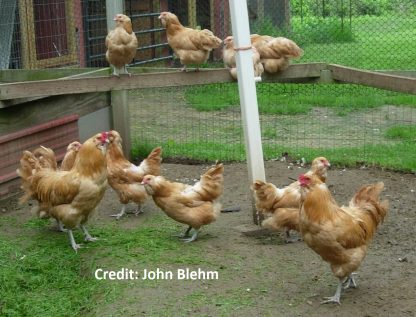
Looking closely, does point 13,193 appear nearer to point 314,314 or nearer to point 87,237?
point 87,237

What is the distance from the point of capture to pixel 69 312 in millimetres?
4953

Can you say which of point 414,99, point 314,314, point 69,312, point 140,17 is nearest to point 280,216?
point 314,314

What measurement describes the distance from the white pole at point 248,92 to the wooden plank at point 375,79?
4.36ft

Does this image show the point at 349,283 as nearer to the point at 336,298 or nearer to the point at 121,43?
the point at 336,298

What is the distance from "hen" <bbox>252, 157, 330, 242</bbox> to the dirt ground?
0.18m

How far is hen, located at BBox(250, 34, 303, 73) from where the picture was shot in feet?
23.7

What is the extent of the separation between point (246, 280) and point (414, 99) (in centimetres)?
642

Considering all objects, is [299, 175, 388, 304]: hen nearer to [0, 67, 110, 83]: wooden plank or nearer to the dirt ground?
the dirt ground

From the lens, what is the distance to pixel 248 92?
6.21 metres

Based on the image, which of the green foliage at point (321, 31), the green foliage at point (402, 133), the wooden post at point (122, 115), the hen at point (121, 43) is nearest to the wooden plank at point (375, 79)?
the hen at point (121, 43)

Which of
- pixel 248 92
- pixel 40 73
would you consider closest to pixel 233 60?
pixel 248 92

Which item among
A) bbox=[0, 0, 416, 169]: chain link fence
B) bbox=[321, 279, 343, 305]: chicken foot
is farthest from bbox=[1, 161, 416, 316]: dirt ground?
bbox=[0, 0, 416, 169]: chain link fence

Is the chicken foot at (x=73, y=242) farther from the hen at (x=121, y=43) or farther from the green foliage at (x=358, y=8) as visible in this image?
the green foliage at (x=358, y=8)

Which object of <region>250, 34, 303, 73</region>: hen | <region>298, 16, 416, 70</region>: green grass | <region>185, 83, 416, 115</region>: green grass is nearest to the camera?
<region>250, 34, 303, 73</region>: hen
